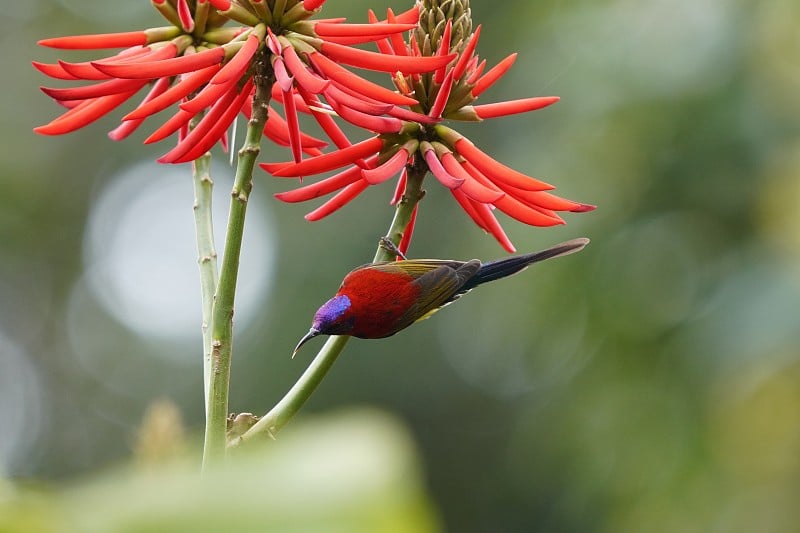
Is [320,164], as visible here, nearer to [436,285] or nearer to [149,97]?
[149,97]

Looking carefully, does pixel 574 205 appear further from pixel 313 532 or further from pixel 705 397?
pixel 705 397

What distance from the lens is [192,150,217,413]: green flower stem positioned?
4.84 ft

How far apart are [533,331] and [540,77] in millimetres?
1840

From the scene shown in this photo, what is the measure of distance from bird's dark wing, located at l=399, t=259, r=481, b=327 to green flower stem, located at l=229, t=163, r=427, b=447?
0.38 metres

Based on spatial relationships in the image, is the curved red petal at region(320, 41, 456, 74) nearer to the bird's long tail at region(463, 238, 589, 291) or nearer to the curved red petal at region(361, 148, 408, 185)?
the curved red petal at region(361, 148, 408, 185)

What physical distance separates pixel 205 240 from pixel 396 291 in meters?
0.58

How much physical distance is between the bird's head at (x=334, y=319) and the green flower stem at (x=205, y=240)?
1.06 ft

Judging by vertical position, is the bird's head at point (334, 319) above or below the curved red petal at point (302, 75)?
below

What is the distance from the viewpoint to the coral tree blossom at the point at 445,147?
1553 mm

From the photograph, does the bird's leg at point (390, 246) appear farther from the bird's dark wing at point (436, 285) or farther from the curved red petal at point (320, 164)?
the bird's dark wing at point (436, 285)

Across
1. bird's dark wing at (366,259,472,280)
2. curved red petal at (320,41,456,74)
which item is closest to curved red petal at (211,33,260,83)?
curved red petal at (320,41,456,74)

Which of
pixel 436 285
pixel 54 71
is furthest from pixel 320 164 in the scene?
pixel 436 285

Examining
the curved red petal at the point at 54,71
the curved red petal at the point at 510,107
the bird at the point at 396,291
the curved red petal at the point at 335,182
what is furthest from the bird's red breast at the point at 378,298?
the curved red petal at the point at 54,71

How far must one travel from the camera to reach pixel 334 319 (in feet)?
6.10
